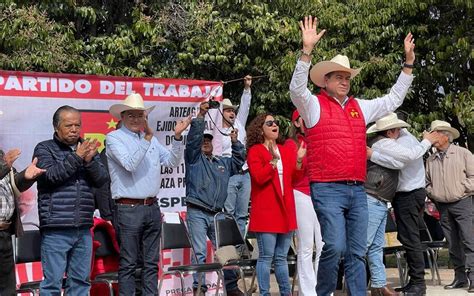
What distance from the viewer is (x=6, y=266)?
27.1 feet

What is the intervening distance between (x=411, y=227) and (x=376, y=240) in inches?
21.7

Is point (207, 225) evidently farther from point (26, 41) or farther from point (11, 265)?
point (26, 41)

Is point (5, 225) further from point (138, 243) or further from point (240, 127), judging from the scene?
point (240, 127)

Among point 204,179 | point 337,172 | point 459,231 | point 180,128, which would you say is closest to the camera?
point 337,172

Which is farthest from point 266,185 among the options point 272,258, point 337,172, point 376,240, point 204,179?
point 337,172

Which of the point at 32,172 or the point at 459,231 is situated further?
the point at 459,231

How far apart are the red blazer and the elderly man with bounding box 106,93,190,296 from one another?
1.20 metres

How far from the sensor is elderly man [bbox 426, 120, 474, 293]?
1277cm

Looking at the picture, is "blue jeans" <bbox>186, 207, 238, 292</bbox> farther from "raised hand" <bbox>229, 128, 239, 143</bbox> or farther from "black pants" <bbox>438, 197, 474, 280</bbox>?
"black pants" <bbox>438, 197, 474, 280</bbox>

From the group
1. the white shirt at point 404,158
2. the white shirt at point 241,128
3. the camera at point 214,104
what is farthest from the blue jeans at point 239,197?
the white shirt at point 404,158

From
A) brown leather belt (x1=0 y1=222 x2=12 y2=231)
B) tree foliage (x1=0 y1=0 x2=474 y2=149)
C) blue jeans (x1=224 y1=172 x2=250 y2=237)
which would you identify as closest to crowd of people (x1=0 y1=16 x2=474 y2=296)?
brown leather belt (x1=0 y1=222 x2=12 y2=231)

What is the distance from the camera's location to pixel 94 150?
837cm

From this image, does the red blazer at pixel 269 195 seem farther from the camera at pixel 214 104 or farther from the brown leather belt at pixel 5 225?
the brown leather belt at pixel 5 225

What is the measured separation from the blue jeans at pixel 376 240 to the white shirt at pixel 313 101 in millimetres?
2245
